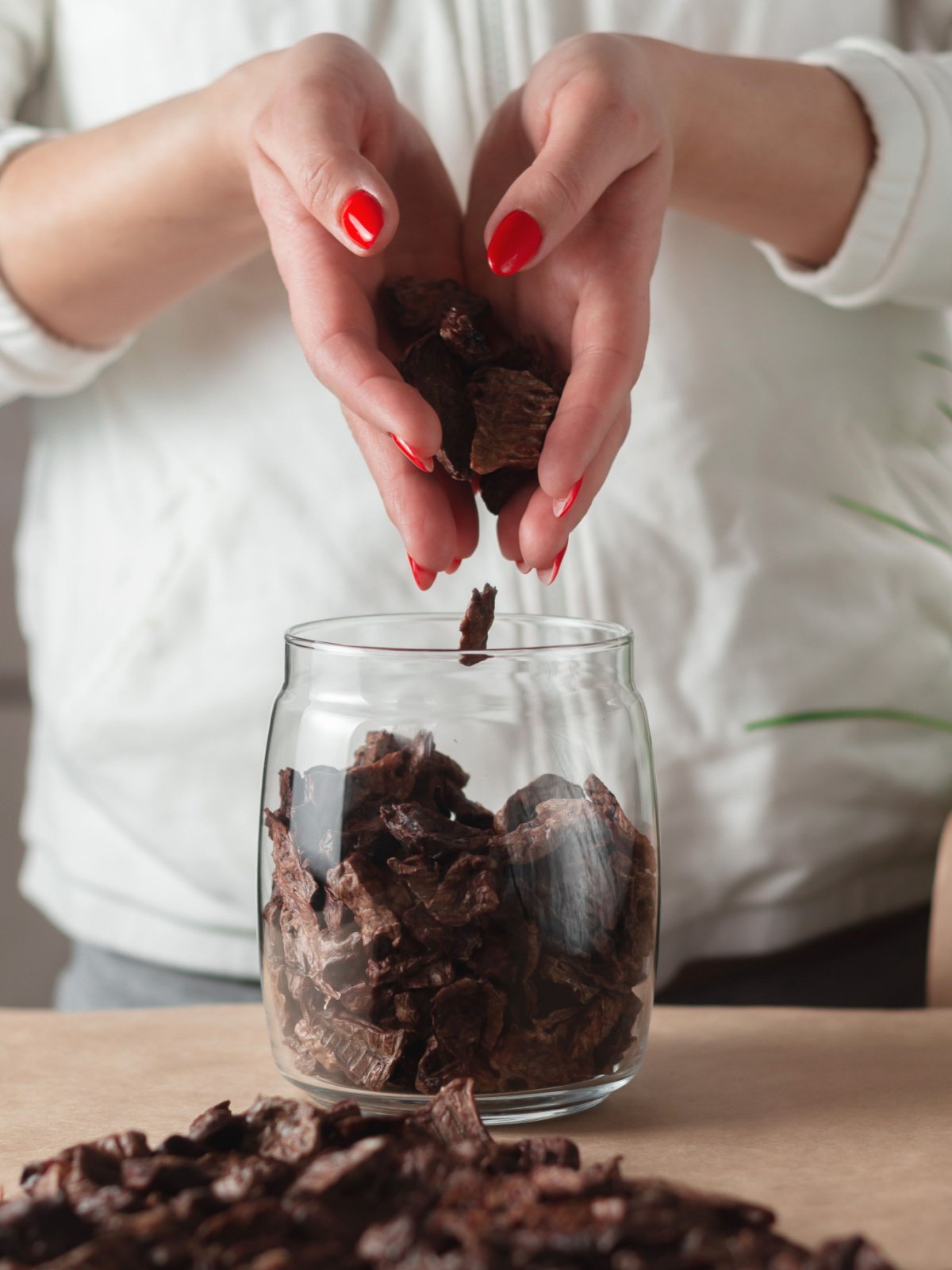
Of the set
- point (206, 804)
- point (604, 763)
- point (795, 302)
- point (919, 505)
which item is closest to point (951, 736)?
point (919, 505)

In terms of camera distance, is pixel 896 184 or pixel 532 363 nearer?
pixel 532 363

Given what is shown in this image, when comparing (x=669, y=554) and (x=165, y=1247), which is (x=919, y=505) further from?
(x=165, y=1247)

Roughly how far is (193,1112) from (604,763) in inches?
13.4

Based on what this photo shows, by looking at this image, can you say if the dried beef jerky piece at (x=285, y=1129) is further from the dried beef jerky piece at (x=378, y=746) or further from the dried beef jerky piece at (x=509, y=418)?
the dried beef jerky piece at (x=509, y=418)

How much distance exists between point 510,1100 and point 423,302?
501mm

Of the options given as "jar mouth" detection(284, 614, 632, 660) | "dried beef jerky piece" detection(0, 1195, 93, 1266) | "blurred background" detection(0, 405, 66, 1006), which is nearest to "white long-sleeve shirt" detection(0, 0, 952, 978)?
"jar mouth" detection(284, 614, 632, 660)

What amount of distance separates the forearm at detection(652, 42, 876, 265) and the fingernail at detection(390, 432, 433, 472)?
364 millimetres

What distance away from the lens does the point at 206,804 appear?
1.21 metres

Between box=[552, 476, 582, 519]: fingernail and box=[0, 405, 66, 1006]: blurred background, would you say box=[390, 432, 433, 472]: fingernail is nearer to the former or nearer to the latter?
box=[552, 476, 582, 519]: fingernail

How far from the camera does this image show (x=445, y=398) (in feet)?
2.49

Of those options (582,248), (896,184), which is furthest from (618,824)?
(896,184)

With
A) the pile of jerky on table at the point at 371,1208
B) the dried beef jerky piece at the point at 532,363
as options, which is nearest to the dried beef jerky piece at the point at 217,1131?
the pile of jerky on table at the point at 371,1208

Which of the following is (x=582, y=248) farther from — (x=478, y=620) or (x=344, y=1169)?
(x=344, y=1169)

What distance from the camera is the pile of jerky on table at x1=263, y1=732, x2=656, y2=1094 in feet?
2.18
